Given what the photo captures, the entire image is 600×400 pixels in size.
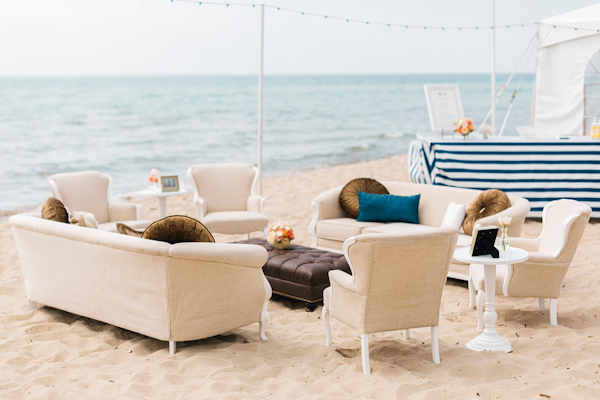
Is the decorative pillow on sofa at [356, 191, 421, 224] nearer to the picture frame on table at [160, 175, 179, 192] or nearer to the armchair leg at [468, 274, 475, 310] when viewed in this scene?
the armchair leg at [468, 274, 475, 310]

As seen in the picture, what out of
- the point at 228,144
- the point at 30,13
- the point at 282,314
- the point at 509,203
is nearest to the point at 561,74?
the point at 509,203

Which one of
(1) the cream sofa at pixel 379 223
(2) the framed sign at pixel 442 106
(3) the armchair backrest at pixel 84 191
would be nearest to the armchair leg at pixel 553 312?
(1) the cream sofa at pixel 379 223

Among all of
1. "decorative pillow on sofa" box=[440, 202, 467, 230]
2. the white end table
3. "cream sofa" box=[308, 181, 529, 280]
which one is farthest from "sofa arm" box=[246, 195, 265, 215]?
the white end table

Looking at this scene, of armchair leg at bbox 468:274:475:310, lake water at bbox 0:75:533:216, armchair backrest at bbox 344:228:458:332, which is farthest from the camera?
lake water at bbox 0:75:533:216

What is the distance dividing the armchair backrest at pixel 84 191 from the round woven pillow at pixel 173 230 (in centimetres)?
249

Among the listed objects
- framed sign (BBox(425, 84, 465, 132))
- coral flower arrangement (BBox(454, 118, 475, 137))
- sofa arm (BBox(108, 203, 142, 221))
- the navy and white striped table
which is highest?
framed sign (BBox(425, 84, 465, 132))

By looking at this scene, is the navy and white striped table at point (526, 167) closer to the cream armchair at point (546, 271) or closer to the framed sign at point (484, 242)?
the cream armchair at point (546, 271)

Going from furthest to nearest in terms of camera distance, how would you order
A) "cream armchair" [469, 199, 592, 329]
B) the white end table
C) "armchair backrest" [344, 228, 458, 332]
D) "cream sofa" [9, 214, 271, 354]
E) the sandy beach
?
"cream armchair" [469, 199, 592, 329] < the white end table < "cream sofa" [9, 214, 271, 354] < "armchair backrest" [344, 228, 458, 332] < the sandy beach

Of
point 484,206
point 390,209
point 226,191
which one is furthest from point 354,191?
point 226,191

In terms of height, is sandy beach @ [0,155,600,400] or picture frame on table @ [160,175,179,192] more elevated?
picture frame on table @ [160,175,179,192]

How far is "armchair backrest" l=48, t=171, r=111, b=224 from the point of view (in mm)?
5590

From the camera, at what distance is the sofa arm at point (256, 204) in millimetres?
6305

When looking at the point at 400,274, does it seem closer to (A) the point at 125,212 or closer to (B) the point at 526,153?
(A) the point at 125,212

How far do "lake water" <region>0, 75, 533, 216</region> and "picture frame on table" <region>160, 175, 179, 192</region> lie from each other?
4.10m
